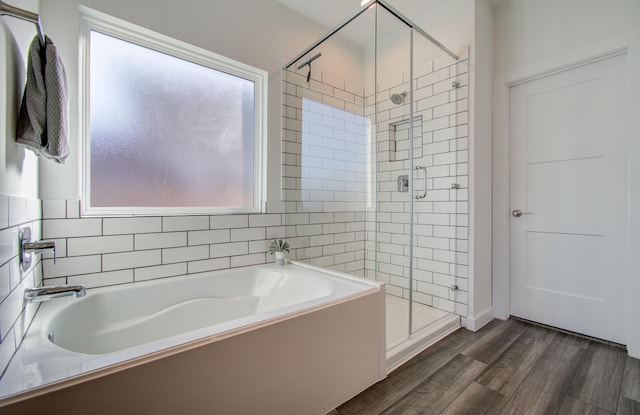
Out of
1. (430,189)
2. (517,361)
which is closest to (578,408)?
(517,361)

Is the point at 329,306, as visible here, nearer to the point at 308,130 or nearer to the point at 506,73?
the point at 308,130

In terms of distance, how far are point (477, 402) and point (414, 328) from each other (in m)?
0.69

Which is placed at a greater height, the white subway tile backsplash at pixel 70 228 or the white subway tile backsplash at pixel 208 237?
the white subway tile backsplash at pixel 70 228

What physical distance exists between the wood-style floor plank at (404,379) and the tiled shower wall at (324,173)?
0.80 meters

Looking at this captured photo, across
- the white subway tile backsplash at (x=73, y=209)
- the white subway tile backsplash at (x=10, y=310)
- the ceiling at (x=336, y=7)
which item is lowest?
the white subway tile backsplash at (x=10, y=310)

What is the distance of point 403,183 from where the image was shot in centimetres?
245

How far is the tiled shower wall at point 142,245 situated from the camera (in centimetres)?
152

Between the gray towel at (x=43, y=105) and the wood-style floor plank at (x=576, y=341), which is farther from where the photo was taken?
the wood-style floor plank at (x=576, y=341)

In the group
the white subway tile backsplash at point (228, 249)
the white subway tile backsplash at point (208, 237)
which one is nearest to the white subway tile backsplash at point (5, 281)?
the white subway tile backsplash at point (208, 237)

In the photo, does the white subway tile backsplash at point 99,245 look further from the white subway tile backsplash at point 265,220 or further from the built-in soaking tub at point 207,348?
the white subway tile backsplash at point 265,220

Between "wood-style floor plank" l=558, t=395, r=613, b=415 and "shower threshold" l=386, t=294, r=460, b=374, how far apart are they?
0.78 metres

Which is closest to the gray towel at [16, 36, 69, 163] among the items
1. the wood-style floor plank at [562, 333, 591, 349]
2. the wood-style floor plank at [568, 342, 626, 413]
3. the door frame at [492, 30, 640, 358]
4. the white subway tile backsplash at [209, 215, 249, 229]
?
the white subway tile backsplash at [209, 215, 249, 229]

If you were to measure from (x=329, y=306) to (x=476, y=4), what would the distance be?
275 centimetres

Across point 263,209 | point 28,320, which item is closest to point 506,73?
point 263,209
